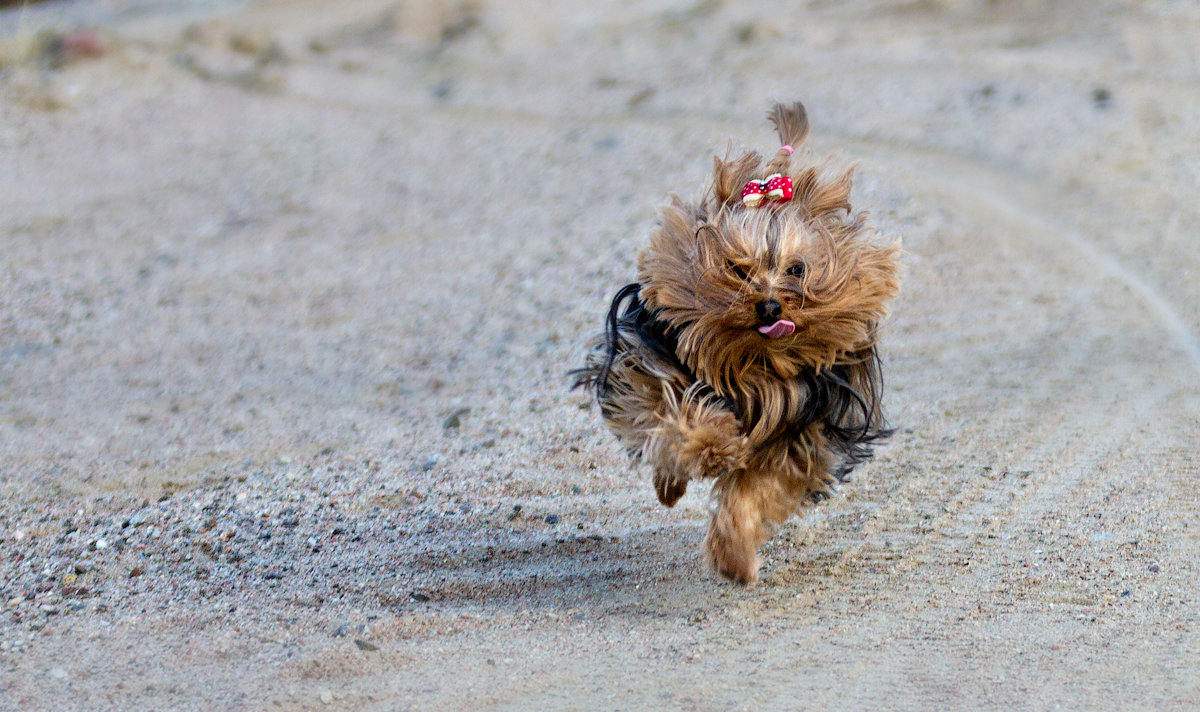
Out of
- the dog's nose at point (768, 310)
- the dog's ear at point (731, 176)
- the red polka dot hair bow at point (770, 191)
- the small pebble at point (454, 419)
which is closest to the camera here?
the dog's nose at point (768, 310)

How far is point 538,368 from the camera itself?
23.8 ft

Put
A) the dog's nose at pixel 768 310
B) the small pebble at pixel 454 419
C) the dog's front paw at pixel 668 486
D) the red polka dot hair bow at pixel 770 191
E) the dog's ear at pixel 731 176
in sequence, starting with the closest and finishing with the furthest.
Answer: the dog's nose at pixel 768 310
the red polka dot hair bow at pixel 770 191
the dog's ear at pixel 731 176
the dog's front paw at pixel 668 486
the small pebble at pixel 454 419

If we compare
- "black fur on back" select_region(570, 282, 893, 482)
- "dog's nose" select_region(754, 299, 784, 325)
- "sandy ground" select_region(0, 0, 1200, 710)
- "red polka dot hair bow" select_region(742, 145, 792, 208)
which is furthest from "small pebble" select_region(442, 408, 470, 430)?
"dog's nose" select_region(754, 299, 784, 325)

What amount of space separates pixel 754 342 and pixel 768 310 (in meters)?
0.18

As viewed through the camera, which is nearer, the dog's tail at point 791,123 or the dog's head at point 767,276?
the dog's head at point 767,276

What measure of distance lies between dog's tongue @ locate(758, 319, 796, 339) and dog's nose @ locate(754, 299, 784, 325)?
3cm

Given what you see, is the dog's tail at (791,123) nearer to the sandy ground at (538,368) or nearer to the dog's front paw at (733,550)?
the dog's front paw at (733,550)

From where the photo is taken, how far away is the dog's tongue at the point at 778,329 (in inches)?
161

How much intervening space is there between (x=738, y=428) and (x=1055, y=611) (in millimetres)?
1283

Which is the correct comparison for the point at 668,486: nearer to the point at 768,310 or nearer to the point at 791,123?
the point at 768,310

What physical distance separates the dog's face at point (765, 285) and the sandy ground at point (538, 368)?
0.99 m

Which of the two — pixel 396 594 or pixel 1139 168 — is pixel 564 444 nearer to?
pixel 396 594

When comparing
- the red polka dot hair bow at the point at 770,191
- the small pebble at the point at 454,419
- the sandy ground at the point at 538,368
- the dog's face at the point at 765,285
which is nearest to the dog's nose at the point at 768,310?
the dog's face at the point at 765,285

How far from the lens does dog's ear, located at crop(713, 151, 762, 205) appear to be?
439 centimetres
